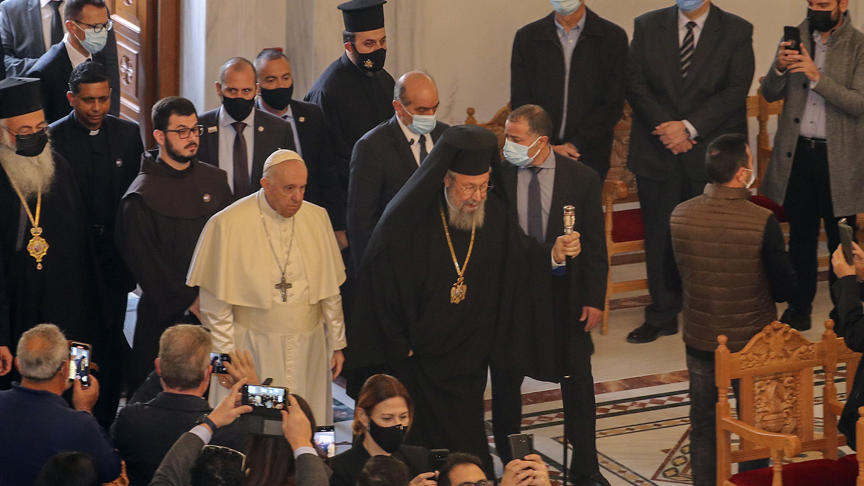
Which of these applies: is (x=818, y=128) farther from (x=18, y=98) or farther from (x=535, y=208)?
(x=18, y=98)

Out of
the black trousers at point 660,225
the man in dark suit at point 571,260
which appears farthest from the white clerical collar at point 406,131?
the black trousers at point 660,225

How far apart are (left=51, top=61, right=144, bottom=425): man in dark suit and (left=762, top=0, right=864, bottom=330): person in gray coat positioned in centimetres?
378

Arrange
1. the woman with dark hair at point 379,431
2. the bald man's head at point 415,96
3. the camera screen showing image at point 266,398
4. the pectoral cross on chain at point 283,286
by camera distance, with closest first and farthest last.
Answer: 1. the camera screen showing image at point 266,398
2. the woman with dark hair at point 379,431
3. the pectoral cross on chain at point 283,286
4. the bald man's head at point 415,96

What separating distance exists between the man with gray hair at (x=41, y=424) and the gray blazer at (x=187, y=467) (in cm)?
32

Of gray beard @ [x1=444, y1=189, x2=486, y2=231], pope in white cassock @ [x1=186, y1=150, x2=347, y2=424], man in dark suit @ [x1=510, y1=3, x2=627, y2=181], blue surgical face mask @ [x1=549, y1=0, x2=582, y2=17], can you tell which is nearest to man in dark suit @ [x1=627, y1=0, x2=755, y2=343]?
man in dark suit @ [x1=510, y1=3, x2=627, y2=181]

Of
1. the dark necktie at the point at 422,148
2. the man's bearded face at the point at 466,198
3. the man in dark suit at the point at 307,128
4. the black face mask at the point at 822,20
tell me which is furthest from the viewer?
the black face mask at the point at 822,20

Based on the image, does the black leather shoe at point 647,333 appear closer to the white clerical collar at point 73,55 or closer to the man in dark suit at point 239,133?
the man in dark suit at point 239,133

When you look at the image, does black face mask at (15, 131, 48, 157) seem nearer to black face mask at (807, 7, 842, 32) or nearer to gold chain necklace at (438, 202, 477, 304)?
gold chain necklace at (438, 202, 477, 304)

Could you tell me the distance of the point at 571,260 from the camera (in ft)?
17.2

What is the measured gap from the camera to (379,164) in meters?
5.58

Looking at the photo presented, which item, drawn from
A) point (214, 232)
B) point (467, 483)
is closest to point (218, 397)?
point (214, 232)

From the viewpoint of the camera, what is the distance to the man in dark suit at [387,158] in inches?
219

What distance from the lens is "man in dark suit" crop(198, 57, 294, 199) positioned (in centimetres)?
588

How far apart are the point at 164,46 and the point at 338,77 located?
1771 mm
